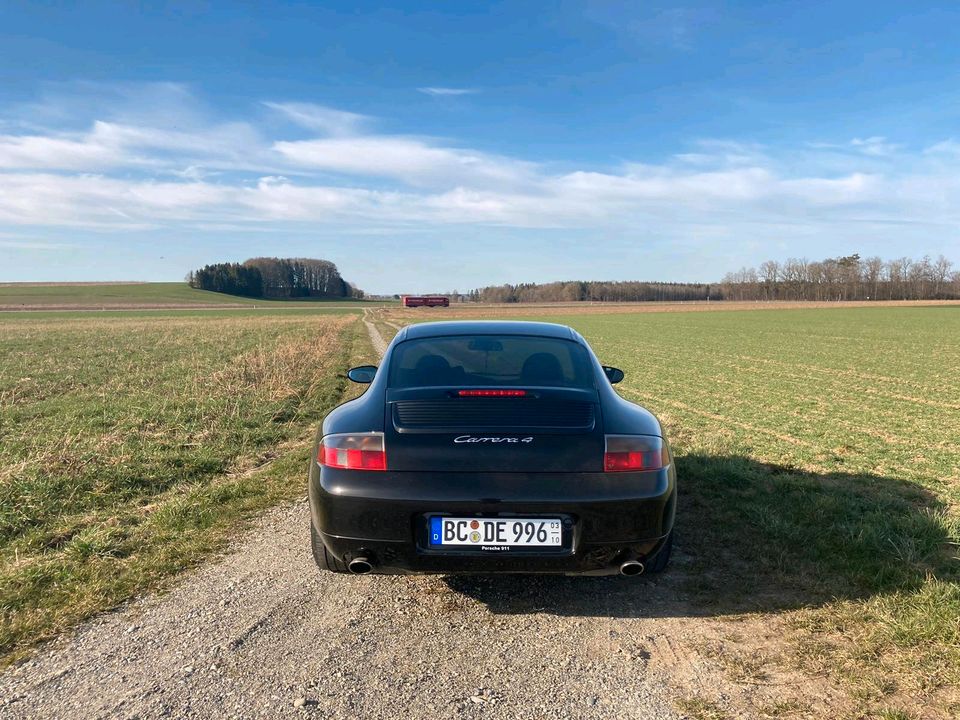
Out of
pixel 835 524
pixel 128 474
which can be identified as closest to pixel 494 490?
pixel 835 524

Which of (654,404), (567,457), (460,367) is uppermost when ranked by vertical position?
(460,367)

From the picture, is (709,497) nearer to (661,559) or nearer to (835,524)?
(835,524)

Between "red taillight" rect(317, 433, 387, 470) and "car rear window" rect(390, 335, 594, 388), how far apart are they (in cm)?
58

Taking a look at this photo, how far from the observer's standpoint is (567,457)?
2.98 metres

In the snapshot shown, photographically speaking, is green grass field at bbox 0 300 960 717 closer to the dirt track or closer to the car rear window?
the dirt track

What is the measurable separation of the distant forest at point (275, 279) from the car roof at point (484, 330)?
138 m

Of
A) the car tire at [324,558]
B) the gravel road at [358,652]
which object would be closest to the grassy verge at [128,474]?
the gravel road at [358,652]

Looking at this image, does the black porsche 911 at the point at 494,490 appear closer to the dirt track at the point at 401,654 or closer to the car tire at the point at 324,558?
the car tire at the point at 324,558

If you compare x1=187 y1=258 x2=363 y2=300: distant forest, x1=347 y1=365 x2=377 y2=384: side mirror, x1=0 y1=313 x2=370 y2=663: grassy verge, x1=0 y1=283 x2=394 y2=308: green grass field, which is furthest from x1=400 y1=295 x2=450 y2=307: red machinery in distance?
x1=347 y1=365 x2=377 y2=384: side mirror

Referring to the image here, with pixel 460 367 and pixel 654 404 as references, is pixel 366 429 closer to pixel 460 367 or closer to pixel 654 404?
pixel 460 367

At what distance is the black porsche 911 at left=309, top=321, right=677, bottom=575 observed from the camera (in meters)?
2.93

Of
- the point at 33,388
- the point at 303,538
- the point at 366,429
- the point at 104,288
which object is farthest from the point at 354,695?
the point at 104,288

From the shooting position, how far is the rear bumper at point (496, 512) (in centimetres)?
291

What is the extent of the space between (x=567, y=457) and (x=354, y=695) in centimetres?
138
